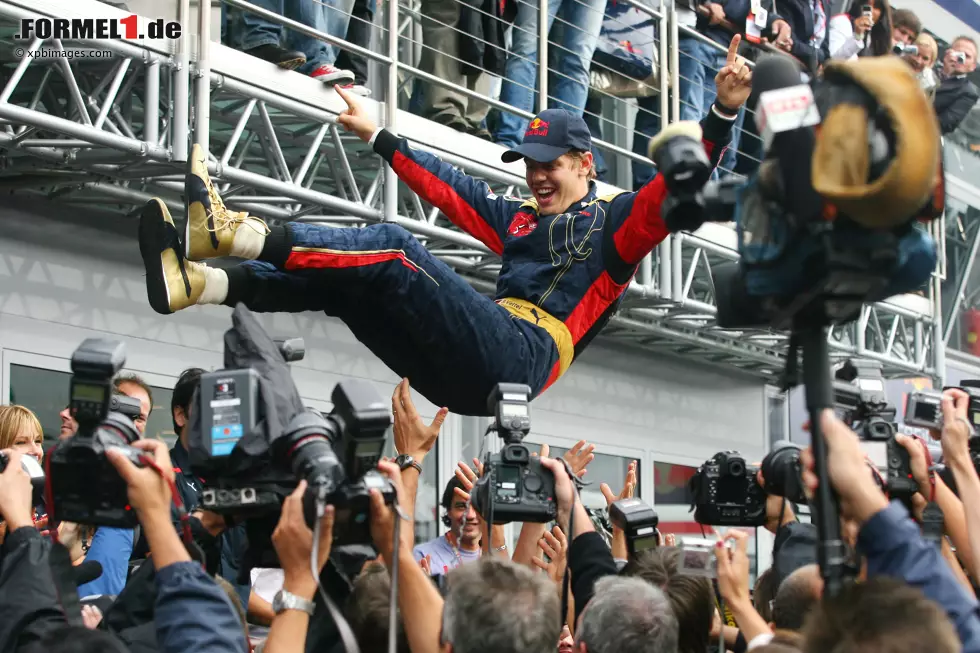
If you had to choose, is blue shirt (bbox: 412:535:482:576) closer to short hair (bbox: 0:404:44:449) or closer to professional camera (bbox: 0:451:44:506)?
short hair (bbox: 0:404:44:449)

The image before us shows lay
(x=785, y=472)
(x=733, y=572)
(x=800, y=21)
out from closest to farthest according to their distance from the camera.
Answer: (x=733, y=572) → (x=785, y=472) → (x=800, y=21)

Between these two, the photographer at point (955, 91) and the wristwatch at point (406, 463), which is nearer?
the wristwatch at point (406, 463)

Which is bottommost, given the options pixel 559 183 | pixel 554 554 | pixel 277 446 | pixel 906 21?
pixel 554 554

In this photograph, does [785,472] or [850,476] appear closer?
[850,476]

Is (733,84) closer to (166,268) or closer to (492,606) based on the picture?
(166,268)

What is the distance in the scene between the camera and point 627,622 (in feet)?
9.36

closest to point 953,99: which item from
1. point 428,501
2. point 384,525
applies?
point 428,501

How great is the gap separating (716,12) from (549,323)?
5194mm

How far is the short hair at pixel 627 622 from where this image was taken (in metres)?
2.85

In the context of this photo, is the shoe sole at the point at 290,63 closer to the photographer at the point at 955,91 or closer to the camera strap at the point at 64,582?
the camera strap at the point at 64,582

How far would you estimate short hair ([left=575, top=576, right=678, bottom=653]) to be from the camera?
2846 mm

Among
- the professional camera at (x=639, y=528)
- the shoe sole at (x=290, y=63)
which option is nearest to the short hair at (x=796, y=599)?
the professional camera at (x=639, y=528)

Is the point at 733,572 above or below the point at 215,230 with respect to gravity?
below

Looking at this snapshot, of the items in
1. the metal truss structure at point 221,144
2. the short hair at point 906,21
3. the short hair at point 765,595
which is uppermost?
the short hair at point 906,21
